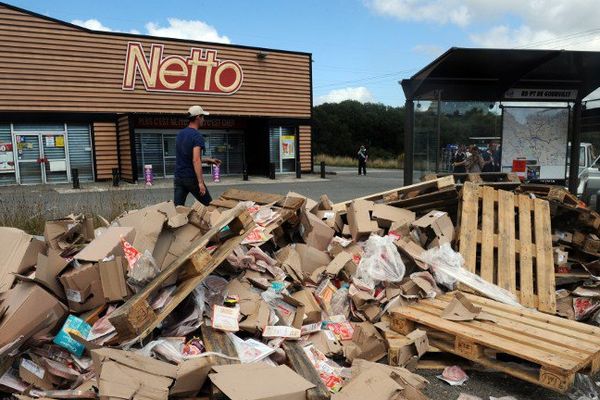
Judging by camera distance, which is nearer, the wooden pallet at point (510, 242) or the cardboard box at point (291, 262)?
the cardboard box at point (291, 262)

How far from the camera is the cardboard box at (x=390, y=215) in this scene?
5066 mm

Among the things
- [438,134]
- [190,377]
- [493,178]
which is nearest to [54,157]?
[438,134]

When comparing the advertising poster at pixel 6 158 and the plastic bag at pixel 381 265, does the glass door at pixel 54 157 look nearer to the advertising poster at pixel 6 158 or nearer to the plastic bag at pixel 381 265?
the advertising poster at pixel 6 158

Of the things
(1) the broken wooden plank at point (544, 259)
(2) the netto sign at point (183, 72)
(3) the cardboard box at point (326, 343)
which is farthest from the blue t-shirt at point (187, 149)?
(2) the netto sign at point (183, 72)

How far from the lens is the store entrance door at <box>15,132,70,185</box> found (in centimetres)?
1625

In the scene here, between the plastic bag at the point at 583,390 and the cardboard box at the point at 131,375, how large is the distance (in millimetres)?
2586

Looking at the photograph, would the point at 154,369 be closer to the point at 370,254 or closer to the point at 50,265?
the point at 50,265

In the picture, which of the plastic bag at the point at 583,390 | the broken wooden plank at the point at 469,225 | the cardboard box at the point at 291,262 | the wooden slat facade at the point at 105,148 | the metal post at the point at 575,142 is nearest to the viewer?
the plastic bag at the point at 583,390

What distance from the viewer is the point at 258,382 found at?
2.42m

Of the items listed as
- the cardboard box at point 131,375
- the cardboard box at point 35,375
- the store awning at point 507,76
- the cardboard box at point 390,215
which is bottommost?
the cardboard box at point 35,375

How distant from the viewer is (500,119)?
345 inches

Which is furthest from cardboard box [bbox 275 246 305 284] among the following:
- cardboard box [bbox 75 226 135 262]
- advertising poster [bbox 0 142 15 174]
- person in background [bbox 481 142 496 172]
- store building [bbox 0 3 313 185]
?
advertising poster [bbox 0 142 15 174]

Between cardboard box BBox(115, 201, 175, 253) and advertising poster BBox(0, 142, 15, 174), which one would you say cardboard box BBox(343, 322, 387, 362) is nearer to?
cardboard box BBox(115, 201, 175, 253)

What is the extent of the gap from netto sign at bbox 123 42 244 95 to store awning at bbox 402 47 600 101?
12.4 m
